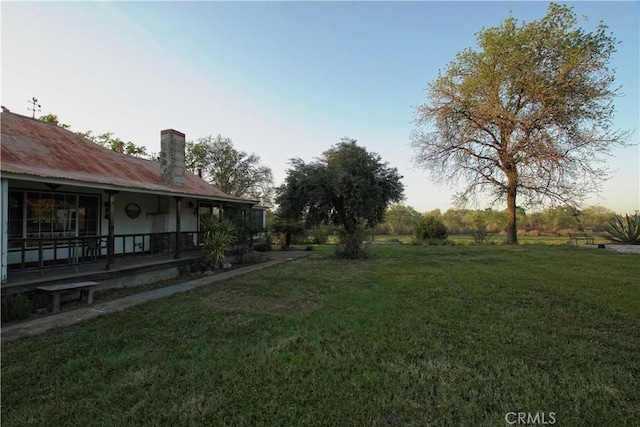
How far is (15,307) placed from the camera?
5062 mm

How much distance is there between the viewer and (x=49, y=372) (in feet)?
10.5

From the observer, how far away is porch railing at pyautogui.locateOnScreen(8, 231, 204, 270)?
6.67 meters

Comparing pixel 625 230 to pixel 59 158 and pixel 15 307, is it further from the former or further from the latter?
pixel 59 158

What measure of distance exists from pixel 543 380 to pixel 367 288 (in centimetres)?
433

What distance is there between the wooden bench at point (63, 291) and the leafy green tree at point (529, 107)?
1896cm

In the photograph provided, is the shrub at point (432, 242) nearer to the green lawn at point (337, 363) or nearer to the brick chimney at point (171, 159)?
the green lawn at point (337, 363)

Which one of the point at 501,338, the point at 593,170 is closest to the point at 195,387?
the point at 501,338

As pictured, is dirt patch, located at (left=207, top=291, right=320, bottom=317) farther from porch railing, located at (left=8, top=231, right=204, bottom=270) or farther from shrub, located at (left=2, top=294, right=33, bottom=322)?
porch railing, located at (left=8, top=231, right=204, bottom=270)

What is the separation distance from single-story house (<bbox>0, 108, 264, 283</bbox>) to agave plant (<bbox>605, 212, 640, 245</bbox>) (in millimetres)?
21919

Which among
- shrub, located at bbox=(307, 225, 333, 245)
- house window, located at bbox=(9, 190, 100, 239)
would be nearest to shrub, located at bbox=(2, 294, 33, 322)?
house window, located at bbox=(9, 190, 100, 239)

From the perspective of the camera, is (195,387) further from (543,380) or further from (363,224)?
(363,224)

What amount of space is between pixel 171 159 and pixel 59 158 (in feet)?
11.9

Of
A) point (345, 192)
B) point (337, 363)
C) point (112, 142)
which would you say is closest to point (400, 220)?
point (345, 192)

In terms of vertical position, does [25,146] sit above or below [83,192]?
above
